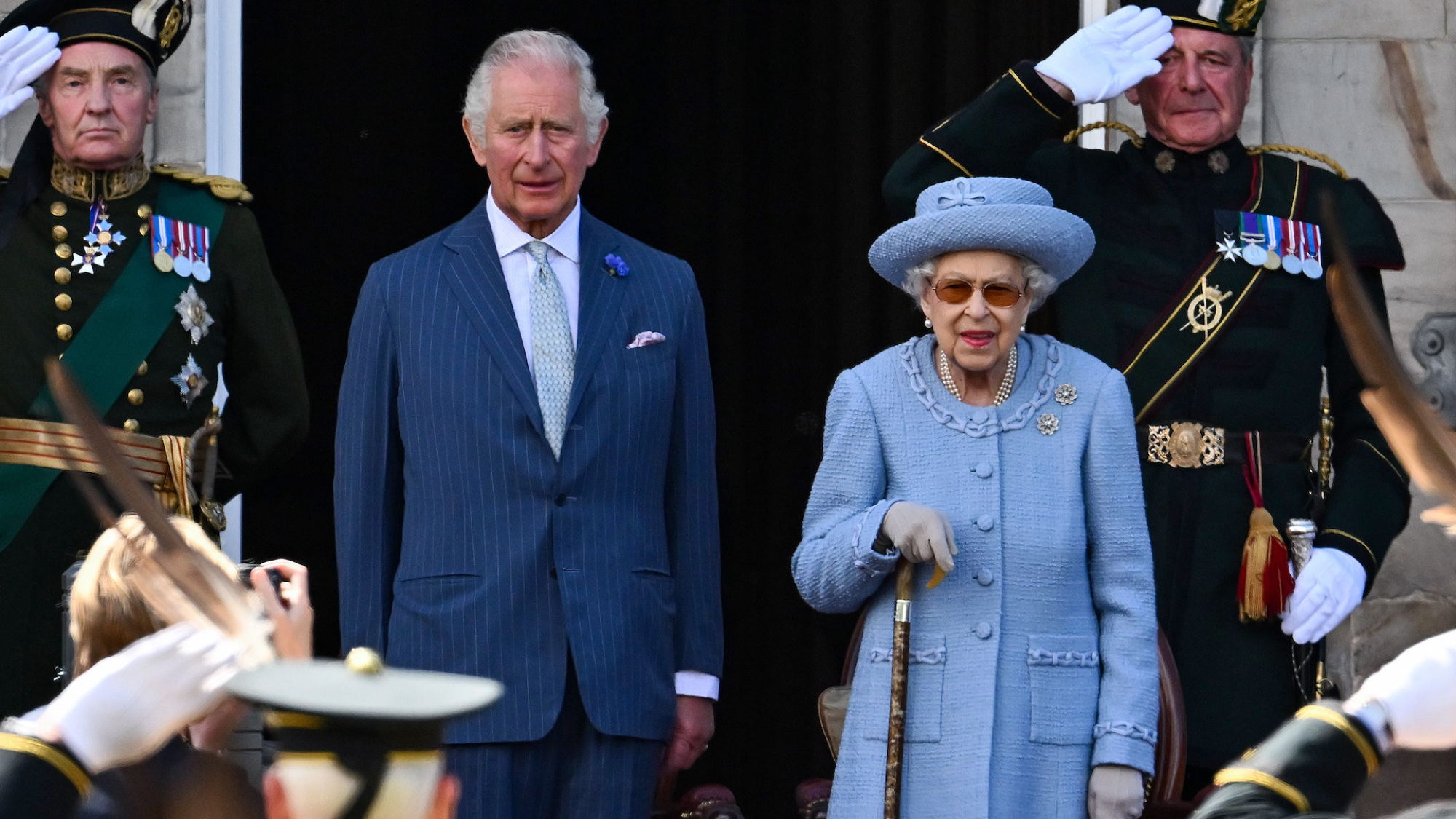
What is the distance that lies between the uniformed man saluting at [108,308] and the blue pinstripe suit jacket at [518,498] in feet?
2.43

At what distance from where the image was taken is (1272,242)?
15.8ft

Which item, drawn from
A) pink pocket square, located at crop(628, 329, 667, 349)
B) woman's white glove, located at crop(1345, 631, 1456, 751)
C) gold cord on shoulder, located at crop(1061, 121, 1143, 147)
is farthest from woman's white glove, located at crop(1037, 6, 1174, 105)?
woman's white glove, located at crop(1345, 631, 1456, 751)

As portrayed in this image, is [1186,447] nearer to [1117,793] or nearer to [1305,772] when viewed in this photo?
[1117,793]

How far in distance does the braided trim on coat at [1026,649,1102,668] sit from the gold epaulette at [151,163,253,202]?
212cm

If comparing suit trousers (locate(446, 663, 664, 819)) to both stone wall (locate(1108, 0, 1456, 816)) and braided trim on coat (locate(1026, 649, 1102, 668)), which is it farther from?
stone wall (locate(1108, 0, 1456, 816))

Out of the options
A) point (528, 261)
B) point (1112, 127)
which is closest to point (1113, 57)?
point (1112, 127)

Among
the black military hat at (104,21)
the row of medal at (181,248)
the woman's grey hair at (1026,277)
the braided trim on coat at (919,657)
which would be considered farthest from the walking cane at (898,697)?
the black military hat at (104,21)

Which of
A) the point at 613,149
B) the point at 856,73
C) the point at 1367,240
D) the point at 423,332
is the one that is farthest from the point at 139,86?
the point at 1367,240

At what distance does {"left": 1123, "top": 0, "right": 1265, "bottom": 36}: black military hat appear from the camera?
485 centimetres

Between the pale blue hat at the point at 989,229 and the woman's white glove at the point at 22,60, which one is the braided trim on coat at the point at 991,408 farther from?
the woman's white glove at the point at 22,60

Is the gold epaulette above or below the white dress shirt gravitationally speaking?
above

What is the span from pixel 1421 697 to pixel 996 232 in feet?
6.16

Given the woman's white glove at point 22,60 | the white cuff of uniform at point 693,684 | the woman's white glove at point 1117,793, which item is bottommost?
the woman's white glove at point 1117,793

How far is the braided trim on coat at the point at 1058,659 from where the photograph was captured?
3965mm
